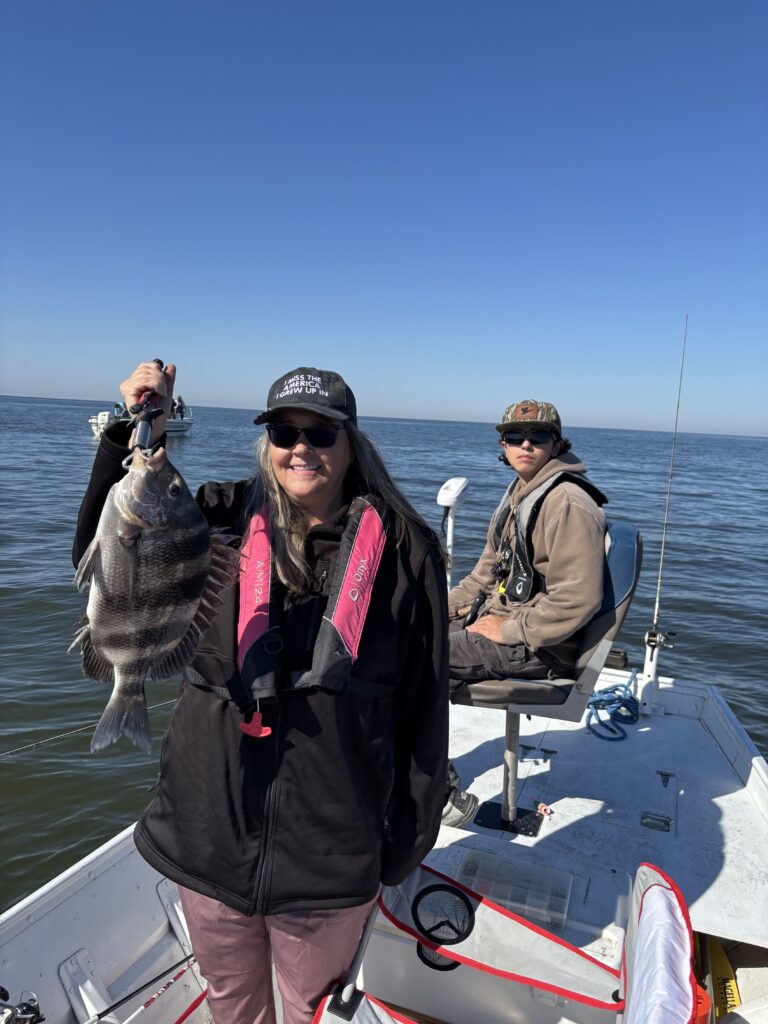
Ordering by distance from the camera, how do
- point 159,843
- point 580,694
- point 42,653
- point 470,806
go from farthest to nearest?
1. point 42,653
2. point 470,806
3. point 580,694
4. point 159,843

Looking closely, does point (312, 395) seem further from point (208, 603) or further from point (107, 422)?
point (208, 603)

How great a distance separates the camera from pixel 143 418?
1745 mm

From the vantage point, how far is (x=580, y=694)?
375 cm

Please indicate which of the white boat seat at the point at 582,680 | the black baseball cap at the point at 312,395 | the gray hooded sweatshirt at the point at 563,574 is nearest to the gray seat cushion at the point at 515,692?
the white boat seat at the point at 582,680

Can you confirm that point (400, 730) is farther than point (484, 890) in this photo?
No

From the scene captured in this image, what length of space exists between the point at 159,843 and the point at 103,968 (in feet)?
5.32

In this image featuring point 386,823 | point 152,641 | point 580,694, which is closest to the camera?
point 152,641

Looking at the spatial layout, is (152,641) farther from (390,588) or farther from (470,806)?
(470,806)

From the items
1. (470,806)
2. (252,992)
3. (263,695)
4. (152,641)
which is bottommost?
(470,806)

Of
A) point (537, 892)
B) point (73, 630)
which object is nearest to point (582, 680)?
point (537, 892)

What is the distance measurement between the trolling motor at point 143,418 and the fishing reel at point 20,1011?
225 centimetres

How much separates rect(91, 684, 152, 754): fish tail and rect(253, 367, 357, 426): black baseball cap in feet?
2.93

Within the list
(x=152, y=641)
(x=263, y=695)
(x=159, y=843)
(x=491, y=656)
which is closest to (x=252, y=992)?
(x=159, y=843)

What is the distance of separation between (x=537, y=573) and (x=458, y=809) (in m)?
1.51
